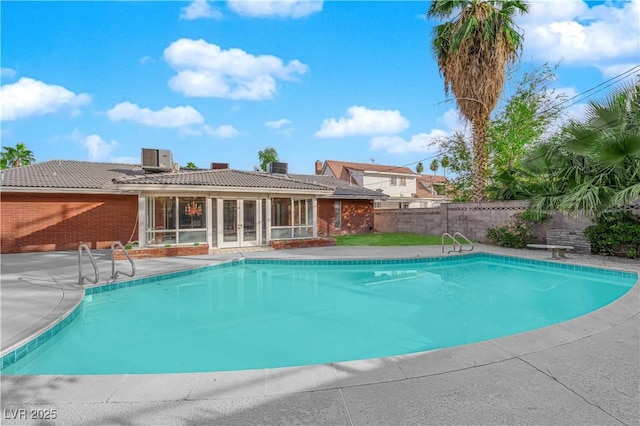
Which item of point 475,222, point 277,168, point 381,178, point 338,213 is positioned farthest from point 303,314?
point 381,178

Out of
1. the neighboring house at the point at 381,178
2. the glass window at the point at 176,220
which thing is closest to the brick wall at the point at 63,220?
the glass window at the point at 176,220

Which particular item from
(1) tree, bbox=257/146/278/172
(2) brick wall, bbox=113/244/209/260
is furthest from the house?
(1) tree, bbox=257/146/278/172

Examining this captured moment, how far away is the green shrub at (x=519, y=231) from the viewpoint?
13914 mm

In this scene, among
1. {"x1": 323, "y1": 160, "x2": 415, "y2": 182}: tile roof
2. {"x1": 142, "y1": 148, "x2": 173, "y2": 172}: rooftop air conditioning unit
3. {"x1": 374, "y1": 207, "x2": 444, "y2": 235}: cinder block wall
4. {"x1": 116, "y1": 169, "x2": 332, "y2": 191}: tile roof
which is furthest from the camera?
{"x1": 323, "y1": 160, "x2": 415, "y2": 182}: tile roof

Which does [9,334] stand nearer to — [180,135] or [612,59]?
[612,59]

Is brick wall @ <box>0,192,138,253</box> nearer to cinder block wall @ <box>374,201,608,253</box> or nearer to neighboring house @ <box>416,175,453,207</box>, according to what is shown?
cinder block wall @ <box>374,201,608,253</box>

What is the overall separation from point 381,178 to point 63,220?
94.0ft

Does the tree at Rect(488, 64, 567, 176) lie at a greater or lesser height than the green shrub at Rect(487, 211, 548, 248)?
greater

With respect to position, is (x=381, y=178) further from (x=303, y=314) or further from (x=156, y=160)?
(x=303, y=314)

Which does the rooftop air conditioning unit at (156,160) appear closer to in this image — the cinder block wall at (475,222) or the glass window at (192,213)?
the glass window at (192,213)

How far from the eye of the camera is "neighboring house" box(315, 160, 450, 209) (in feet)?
115

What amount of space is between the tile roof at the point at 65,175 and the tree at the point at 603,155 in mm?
16495

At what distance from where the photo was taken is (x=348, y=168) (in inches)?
1411

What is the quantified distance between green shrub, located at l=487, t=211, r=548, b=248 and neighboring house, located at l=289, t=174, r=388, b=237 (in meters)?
8.99
